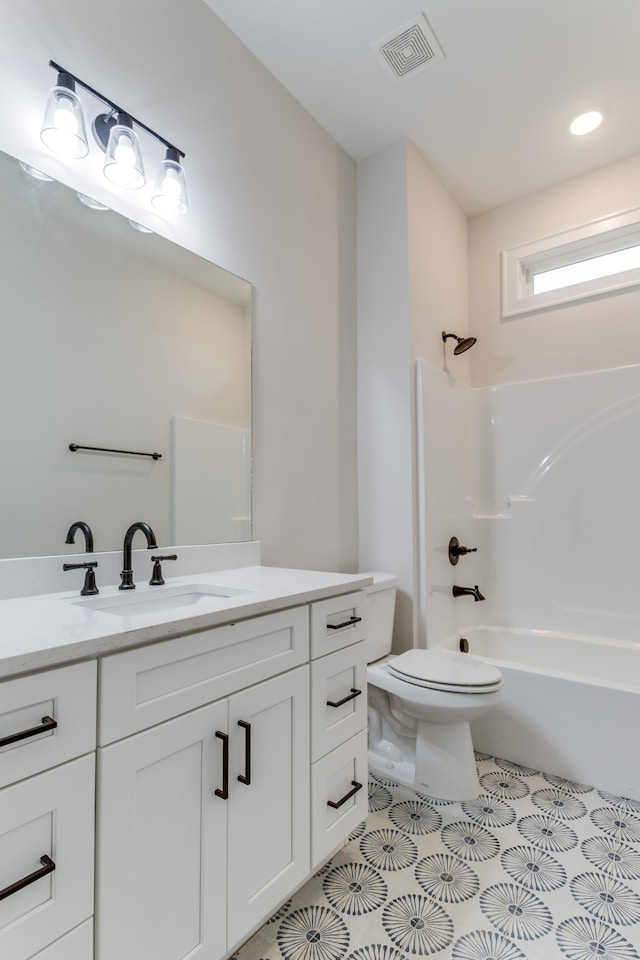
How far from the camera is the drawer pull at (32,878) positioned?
0.66 meters

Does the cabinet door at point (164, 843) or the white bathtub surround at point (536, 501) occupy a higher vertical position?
the white bathtub surround at point (536, 501)

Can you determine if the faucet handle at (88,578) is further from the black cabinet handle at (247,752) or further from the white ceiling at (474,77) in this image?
the white ceiling at (474,77)

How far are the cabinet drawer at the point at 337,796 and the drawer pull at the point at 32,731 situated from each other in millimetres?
746

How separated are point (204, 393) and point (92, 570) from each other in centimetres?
72

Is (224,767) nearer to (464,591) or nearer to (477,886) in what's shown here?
(477,886)

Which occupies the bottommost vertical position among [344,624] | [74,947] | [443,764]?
[443,764]

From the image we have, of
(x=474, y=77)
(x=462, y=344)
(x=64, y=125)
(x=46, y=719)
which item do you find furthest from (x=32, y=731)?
(x=474, y=77)

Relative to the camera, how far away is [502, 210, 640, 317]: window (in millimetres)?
2549

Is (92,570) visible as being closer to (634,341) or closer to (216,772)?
(216,772)

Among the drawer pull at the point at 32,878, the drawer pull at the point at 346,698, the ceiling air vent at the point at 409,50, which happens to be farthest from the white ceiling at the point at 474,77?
the drawer pull at the point at 32,878

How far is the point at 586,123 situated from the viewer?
2.30m

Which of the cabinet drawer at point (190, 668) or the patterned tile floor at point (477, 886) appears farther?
the patterned tile floor at point (477, 886)

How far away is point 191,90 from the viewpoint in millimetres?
1682

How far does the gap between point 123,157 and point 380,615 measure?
6.12ft
